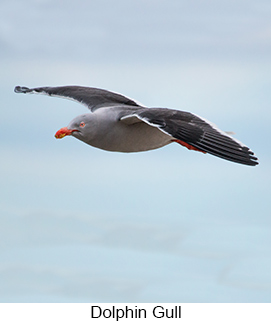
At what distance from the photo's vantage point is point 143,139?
53.4 feet

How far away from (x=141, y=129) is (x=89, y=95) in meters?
2.64

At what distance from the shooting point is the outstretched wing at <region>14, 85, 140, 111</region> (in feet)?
58.0

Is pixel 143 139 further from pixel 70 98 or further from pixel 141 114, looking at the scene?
pixel 70 98

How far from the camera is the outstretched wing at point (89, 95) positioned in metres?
17.7

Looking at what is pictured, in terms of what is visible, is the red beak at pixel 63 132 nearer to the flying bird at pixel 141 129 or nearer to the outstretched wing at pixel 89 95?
the flying bird at pixel 141 129

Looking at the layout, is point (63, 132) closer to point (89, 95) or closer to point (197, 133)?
point (89, 95)

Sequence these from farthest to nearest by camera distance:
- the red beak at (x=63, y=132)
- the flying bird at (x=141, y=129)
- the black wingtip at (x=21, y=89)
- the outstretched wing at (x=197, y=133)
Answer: the black wingtip at (x=21, y=89), the red beak at (x=63, y=132), the flying bird at (x=141, y=129), the outstretched wing at (x=197, y=133)

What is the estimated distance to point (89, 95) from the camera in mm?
18141

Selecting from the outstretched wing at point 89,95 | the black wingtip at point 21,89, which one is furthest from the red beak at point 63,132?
the black wingtip at point 21,89

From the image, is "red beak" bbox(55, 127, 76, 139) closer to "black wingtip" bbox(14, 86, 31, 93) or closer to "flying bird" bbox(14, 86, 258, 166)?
"flying bird" bbox(14, 86, 258, 166)

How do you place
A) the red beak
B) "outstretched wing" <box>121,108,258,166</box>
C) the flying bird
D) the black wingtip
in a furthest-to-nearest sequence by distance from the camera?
→ 1. the black wingtip
2. the red beak
3. the flying bird
4. "outstretched wing" <box>121,108,258,166</box>

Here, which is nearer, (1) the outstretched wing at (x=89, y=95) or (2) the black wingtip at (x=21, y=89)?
(1) the outstretched wing at (x=89, y=95)

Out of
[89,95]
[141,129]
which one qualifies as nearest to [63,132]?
[141,129]

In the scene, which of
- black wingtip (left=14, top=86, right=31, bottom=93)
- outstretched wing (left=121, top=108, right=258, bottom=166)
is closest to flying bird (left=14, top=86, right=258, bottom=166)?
outstretched wing (left=121, top=108, right=258, bottom=166)
